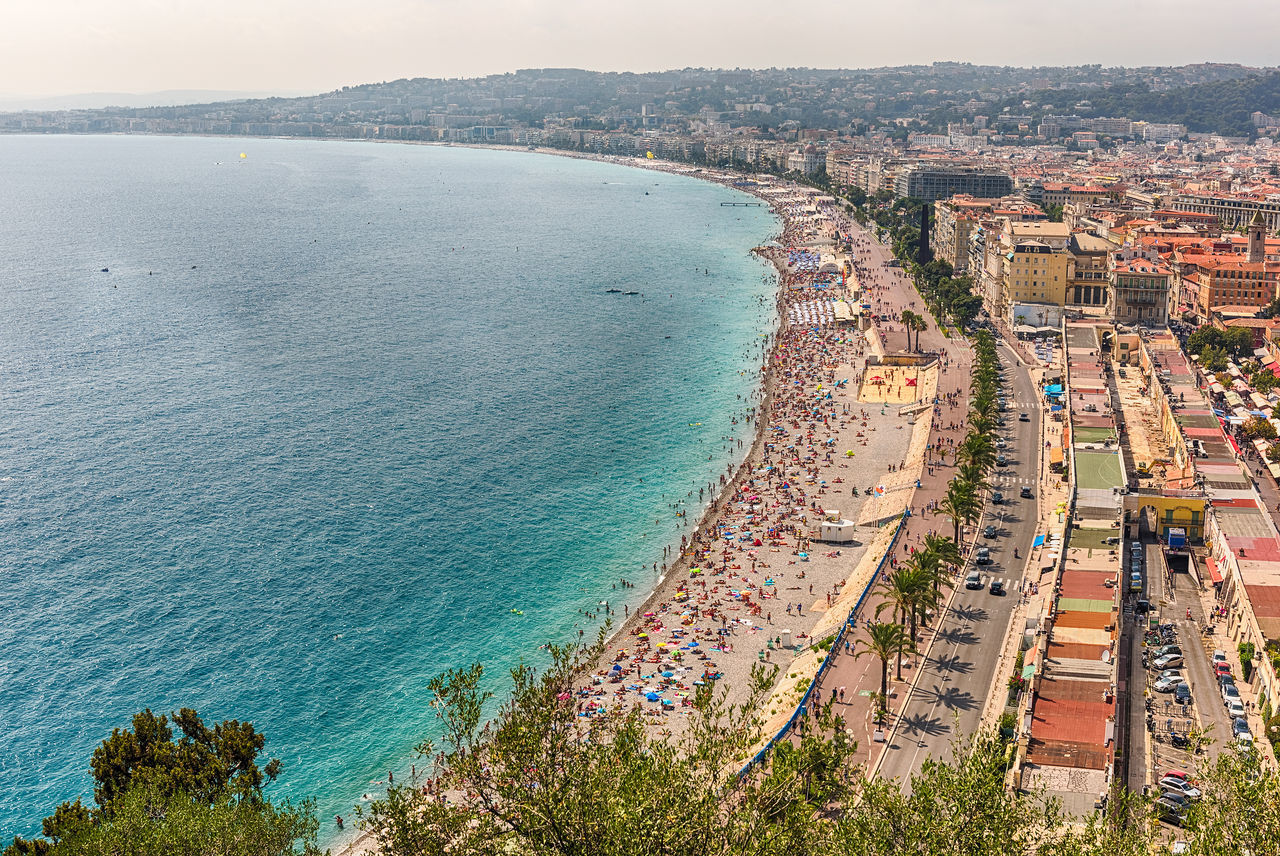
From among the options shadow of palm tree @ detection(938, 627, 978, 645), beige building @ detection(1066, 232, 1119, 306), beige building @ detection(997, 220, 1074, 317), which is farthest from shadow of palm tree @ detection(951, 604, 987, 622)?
beige building @ detection(1066, 232, 1119, 306)

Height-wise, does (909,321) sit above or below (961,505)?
above

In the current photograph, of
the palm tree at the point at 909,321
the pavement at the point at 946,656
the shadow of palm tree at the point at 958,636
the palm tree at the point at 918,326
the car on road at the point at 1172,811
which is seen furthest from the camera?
the palm tree at the point at 909,321

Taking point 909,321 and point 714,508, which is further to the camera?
point 909,321

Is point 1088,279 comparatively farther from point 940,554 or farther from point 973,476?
point 940,554

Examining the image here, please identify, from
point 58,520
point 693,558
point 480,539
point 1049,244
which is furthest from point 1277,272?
point 58,520

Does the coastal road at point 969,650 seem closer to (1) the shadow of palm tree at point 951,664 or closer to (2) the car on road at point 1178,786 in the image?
(1) the shadow of palm tree at point 951,664

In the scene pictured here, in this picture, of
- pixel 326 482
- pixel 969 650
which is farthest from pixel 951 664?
pixel 326 482

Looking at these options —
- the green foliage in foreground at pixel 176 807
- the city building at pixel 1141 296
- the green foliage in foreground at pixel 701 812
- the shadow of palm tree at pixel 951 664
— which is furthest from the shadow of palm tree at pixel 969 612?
the city building at pixel 1141 296
